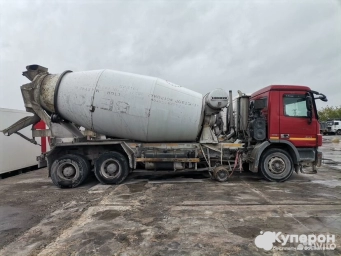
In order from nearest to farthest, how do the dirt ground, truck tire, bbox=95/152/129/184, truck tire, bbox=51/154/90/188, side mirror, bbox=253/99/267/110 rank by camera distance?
the dirt ground → truck tire, bbox=51/154/90/188 → truck tire, bbox=95/152/129/184 → side mirror, bbox=253/99/267/110

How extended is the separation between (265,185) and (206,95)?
3.28 meters

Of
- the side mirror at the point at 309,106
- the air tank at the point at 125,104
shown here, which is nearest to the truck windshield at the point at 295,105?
the side mirror at the point at 309,106

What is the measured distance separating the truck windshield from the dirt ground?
2.18 m

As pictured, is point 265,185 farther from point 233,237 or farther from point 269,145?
point 233,237

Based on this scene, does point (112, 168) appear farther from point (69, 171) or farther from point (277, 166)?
point (277, 166)

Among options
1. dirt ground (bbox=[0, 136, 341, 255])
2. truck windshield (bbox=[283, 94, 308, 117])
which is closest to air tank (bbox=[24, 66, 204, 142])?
dirt ground (bbox=[0, 136, 341, 255])

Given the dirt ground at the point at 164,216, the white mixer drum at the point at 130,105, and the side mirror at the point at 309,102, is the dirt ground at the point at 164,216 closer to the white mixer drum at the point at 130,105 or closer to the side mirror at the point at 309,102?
the white mixer drum at the point at 130,105

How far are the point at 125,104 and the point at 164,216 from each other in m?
3.87

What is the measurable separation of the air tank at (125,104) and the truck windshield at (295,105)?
8.80 ft

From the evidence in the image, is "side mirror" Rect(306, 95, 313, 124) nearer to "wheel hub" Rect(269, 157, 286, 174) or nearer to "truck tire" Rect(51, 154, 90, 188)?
"wheel hub" Rect(269, 157, 286, 174)

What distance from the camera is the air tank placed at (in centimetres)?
791

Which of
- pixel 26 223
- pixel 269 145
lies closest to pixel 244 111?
pixel 269 145

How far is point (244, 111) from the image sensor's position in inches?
351

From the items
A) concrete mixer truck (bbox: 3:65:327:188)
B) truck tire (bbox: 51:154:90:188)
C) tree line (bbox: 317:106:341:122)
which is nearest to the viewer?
concrete mixer truck (bbox: 3:65:327:188)
